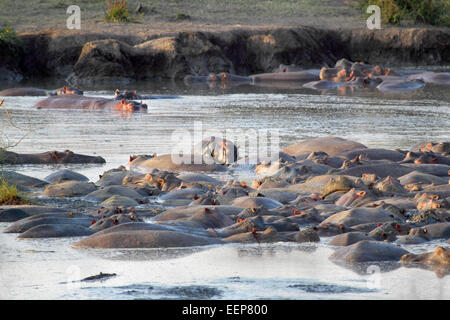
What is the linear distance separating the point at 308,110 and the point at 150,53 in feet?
30.2

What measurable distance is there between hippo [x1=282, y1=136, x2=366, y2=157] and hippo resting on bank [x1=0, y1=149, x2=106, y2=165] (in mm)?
2522

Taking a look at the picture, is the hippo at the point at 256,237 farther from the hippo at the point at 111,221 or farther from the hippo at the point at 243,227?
the hippo at the point at 111,221

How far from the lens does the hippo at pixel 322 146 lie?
1201cm

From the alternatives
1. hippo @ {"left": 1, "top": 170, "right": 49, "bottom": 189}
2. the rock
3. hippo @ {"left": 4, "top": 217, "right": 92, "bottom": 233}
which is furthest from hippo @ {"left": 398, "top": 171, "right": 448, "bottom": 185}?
hippo @ {"left": 1, "top": 170, "right": 49, "bottom": 189}

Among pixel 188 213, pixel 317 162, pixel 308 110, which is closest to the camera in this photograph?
pixel 188 213

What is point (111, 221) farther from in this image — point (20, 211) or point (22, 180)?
point (22, 180)

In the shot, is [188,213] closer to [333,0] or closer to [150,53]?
[150,53]

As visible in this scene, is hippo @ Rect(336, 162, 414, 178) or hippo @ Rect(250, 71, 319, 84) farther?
hippo @ Rect(250, 71, 319, 84)

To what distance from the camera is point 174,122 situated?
1608 cm

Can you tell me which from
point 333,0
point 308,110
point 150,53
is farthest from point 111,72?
point 333,0

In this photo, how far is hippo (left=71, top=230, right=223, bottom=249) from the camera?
7.14 metres

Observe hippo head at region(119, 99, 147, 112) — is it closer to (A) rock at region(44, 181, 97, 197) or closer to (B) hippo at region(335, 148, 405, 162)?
(B) hippo at region(335, 148, 405, 162)

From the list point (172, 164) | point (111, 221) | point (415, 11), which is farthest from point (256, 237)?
point (415, 11)

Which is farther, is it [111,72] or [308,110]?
[111,72]
